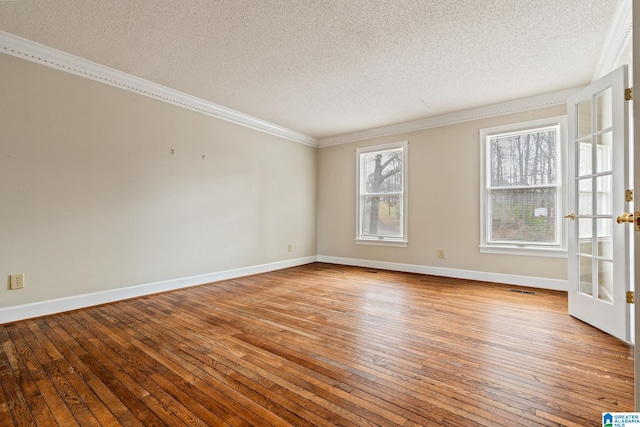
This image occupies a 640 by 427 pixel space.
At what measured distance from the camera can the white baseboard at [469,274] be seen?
393cm

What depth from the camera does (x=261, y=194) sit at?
201 inches

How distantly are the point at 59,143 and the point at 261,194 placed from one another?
269 cm

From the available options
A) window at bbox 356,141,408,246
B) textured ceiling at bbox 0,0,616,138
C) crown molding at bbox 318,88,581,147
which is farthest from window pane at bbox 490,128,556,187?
window at bbox 356,141,408,246

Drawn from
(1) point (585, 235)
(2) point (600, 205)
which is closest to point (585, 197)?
(2) point (600, 205)

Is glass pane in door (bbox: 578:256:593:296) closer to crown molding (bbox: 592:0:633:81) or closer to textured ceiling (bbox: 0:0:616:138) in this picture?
crown molding (bbox: 592:0:633:81)

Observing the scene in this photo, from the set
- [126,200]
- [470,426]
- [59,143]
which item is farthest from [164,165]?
[470,426]

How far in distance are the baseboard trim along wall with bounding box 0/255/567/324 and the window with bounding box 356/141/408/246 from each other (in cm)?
51

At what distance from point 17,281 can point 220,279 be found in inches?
Answer: 84.5

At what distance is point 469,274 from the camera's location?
14.8 feet

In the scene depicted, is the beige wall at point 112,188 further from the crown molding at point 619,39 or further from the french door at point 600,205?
the crown molding at point 619,39

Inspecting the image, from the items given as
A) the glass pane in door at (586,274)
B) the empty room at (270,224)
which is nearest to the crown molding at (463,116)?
the empty room at (270,224)

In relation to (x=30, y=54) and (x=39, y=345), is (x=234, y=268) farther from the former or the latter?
(x=30, y=54)

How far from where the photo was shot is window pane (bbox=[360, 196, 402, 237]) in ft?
17.4

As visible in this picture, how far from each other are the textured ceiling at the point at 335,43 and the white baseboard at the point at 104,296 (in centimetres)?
244
